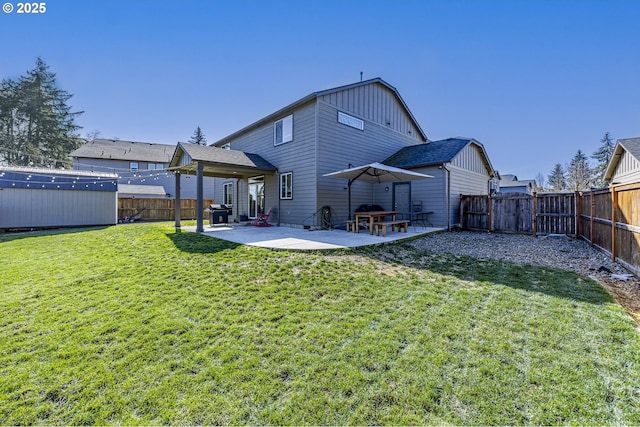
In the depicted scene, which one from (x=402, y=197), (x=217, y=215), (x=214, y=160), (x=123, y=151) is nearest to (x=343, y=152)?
(x=402, y=197)

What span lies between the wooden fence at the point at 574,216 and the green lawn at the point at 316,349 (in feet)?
4.72

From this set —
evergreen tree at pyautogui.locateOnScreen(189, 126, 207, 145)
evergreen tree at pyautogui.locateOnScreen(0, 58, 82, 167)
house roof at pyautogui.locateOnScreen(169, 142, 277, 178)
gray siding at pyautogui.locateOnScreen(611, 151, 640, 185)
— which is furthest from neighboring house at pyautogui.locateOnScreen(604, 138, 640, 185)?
evergreen tree at pyautogui.locateOnScreen(189, 126, 207, 145)

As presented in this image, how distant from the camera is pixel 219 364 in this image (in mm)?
2463

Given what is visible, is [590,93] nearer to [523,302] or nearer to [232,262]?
[523,302]

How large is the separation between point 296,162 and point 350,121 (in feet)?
9.85

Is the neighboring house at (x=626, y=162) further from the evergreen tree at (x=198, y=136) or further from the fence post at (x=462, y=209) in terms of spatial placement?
the evergreen tree at (x=198, y=136)

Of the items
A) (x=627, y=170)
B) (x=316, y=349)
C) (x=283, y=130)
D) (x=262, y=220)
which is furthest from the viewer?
(x=627, y=170)

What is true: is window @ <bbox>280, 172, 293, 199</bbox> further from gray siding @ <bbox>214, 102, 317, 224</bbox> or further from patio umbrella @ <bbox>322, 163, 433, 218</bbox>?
patio umbrella @ <bbox>322, 163, 433, 218</bbox>

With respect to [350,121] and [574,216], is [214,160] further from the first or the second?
[574,216]

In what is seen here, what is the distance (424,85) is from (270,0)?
9.84 metres

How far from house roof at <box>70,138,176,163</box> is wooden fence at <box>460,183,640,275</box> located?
1021 inches

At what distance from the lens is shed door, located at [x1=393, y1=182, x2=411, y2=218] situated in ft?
39.8

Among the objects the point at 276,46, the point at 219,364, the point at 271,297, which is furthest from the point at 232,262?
the point at 276,46

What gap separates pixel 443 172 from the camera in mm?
11070
